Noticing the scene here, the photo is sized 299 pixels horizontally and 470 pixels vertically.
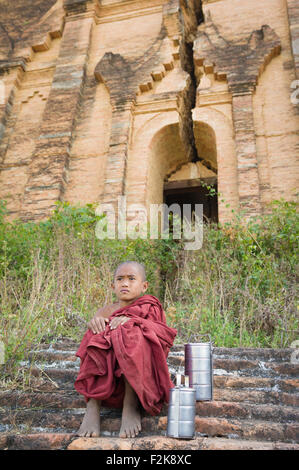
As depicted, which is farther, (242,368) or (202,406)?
(242,368)

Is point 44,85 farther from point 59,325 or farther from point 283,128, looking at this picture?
point 59,325

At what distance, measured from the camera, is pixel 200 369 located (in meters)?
2.70

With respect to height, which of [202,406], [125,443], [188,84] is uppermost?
[188,84]

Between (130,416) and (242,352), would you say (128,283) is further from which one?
(242,352)

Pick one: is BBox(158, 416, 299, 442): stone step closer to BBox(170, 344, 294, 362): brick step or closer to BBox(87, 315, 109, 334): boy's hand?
BBox(87, 315, 109, 334): boy's hand

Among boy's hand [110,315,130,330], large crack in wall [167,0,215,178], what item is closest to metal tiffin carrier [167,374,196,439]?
boy's hand [110,315,130,330]

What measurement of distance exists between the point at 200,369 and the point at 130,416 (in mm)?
625

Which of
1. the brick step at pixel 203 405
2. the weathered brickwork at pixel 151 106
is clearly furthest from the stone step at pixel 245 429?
the weathered brickwork at pixel 151 106

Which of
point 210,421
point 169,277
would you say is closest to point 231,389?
point 210,421

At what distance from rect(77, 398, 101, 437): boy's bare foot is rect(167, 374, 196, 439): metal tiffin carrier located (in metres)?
0.44

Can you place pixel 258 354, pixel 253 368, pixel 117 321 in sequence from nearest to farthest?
pixel 117 321
pixel 253 368
pixel 258 354

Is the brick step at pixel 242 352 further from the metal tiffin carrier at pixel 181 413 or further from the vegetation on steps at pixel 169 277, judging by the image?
the metal tiffin carrier at pixel 181 413

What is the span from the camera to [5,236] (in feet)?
23.7

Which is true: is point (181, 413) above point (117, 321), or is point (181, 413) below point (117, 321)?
below
